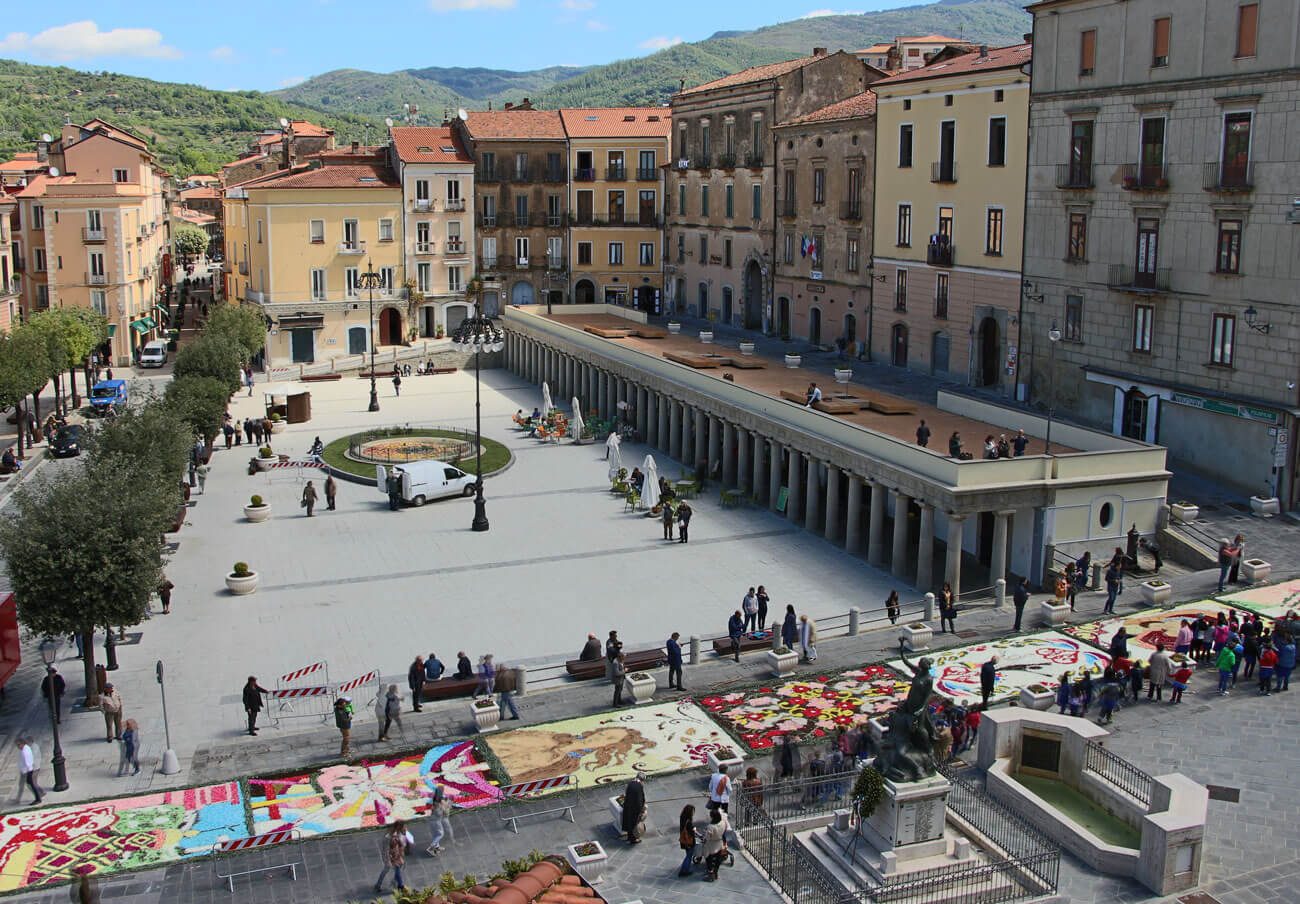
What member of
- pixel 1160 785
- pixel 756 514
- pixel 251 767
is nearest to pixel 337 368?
pixel 756 514

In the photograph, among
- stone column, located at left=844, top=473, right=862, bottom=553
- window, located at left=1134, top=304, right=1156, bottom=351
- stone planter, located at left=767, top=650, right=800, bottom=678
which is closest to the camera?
stone planter, located at left=767, top=650, right=800, bottom=678

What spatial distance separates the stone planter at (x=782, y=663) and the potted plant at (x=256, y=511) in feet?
70.4

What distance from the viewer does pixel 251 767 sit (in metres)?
24.4

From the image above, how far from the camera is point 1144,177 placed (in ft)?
139

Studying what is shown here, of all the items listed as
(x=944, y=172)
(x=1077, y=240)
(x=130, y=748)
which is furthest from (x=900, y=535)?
(x=944, y=172)

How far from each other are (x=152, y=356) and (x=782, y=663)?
56.4 m

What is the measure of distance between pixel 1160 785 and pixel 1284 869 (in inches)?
86.1

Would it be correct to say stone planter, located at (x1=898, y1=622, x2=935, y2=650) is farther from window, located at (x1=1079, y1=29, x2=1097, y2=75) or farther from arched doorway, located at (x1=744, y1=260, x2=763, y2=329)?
arched doorway, located at (x1=744, y1=260, x2=763, y2=329)

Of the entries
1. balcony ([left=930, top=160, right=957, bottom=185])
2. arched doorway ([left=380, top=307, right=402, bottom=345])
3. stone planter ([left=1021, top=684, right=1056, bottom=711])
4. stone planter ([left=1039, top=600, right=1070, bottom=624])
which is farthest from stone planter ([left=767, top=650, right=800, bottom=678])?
arched doorway ([left=380, top=307, right=402, bottom=345])

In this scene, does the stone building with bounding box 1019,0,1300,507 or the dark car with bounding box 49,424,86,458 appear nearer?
the stone building with bounding box 1019,0,1300,507

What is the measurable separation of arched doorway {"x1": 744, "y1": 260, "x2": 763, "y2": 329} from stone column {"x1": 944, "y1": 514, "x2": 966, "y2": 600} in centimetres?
3981

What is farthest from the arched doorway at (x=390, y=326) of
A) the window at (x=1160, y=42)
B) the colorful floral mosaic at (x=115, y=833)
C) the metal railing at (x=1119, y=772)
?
the metal railing at (x=1119, y=772)

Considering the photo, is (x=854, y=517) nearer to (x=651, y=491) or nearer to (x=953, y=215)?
(x=651, y=491)

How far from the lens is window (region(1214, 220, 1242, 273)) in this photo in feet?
128
